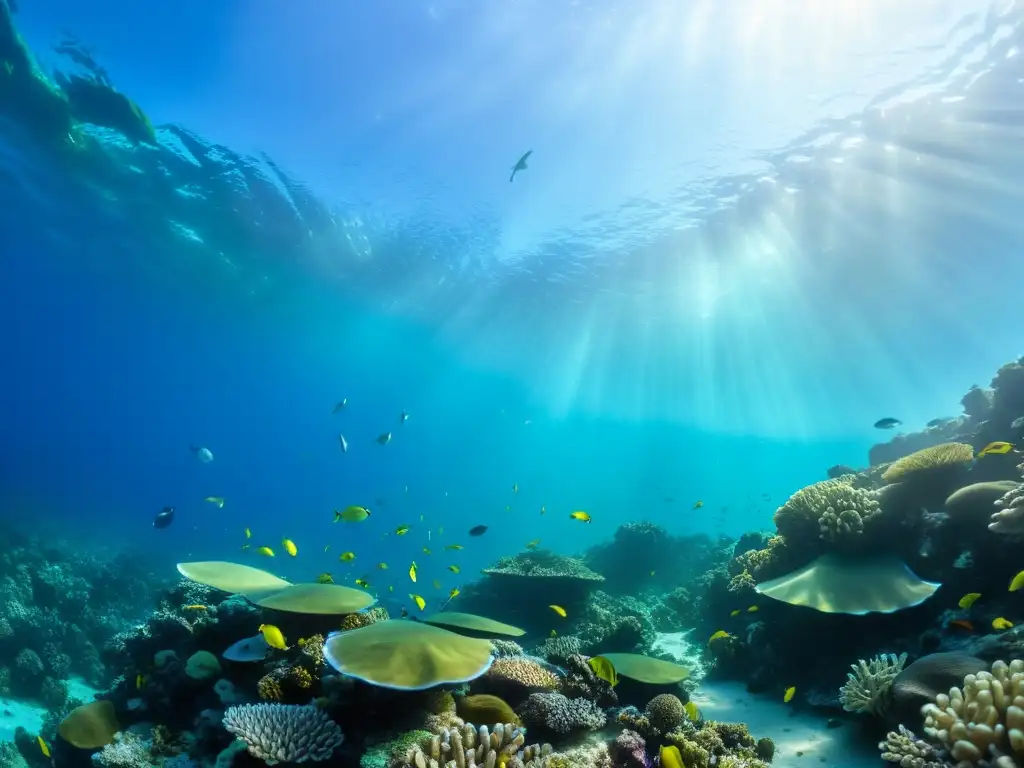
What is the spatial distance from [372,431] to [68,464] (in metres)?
71.8

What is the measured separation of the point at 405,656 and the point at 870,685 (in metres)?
5.19

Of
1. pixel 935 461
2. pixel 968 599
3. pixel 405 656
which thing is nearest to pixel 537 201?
pixel 935 461

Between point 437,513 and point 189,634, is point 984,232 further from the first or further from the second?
point 437,513

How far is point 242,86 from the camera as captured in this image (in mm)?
20891

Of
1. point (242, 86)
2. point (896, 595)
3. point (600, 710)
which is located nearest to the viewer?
point (600, 710)

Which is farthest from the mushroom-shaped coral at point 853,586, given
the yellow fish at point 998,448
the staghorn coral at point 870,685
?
the yellow fish at point 998,448

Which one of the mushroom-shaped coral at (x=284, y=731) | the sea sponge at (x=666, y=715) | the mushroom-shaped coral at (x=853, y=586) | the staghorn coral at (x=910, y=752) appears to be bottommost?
the mushroom-shaped coral at (x=284, y=731)

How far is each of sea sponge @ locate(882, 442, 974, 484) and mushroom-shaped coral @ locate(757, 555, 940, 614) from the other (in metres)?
1.48

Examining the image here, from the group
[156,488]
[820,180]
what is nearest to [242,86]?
[820,180]

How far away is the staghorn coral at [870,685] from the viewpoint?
5.46 m

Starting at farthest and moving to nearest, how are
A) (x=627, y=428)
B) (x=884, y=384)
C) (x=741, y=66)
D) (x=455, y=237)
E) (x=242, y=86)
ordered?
(x=627, y=428), (x=884, y=384), (x=455, y=237), (x=242, y=86), (x=741, y=66)

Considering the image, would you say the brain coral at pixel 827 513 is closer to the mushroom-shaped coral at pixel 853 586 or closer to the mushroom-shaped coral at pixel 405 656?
the mushroom-shaped coral at pixel 853 586

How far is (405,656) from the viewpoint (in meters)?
4.36

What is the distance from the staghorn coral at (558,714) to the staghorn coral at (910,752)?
249cm
